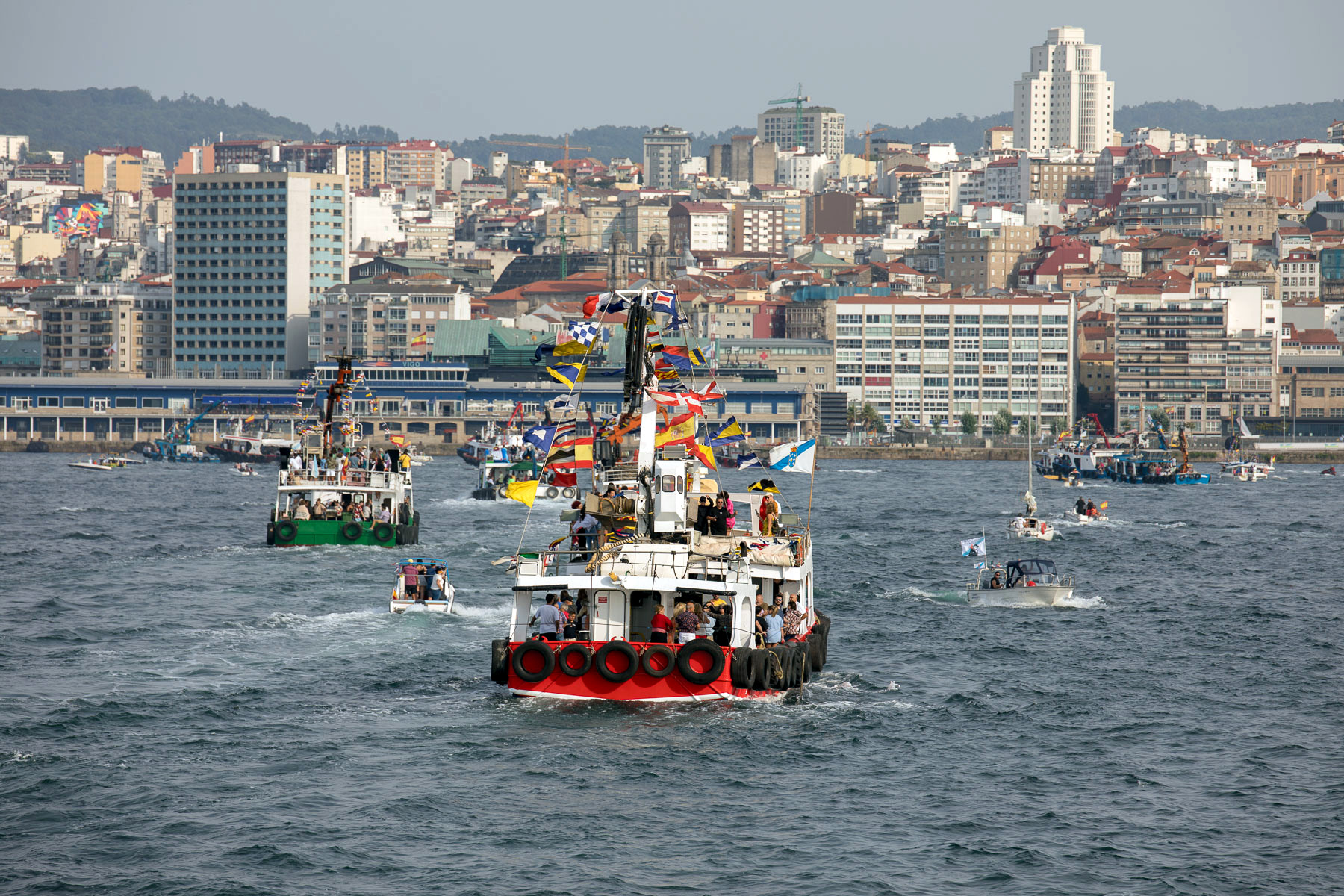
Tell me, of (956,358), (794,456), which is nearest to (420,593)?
(794,456)

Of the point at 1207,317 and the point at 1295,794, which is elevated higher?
the point at 1207,317

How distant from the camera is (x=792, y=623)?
35781mm

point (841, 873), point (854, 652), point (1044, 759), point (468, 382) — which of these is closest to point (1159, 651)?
point (854, 652)

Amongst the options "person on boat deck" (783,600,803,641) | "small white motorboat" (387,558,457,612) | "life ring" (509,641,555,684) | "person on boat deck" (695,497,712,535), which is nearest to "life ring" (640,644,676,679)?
"life ring" (509,641,555,684)

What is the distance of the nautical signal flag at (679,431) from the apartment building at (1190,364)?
15368 centimetres

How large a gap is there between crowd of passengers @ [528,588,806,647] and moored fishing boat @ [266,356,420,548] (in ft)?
101

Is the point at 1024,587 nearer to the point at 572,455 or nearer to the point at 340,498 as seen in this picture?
the point at 572,455

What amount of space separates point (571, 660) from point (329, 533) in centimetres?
3260

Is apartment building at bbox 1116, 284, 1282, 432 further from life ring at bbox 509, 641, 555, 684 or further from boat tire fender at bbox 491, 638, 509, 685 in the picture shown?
life ring at bbox 509, 641, 555, 684

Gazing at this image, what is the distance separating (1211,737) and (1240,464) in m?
115

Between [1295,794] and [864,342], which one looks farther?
[864,342]

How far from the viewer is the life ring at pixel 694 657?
32.8 m

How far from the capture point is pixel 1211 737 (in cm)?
3434

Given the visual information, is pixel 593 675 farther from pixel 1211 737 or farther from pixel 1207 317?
pixel 1207 317
